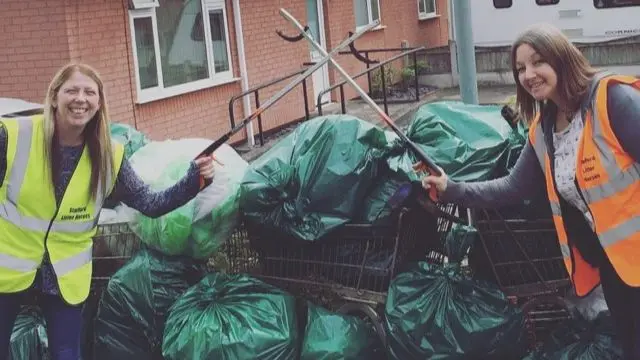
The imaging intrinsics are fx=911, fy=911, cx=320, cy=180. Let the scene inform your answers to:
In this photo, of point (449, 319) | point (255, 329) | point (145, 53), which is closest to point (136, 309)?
point (255, 329)

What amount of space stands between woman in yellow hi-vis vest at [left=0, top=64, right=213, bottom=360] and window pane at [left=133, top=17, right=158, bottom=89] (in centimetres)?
637

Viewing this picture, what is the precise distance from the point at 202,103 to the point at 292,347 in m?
7.04

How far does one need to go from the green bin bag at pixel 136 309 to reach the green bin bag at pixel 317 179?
531 millimetres

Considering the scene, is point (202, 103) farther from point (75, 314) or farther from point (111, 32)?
point (75, 314)

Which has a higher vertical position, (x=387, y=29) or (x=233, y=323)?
(x=387, y=29)

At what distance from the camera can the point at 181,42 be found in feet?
34.8

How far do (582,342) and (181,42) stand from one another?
770 centimetres

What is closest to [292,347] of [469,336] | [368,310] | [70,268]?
[368,310]

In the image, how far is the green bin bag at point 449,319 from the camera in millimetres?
3840

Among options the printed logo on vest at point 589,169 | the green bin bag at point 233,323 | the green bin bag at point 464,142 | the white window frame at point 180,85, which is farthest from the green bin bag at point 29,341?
the white window frame at point 180,85

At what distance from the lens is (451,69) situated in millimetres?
15859

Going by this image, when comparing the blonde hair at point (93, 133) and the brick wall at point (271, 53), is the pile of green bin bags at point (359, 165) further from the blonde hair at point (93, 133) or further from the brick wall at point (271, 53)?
the brick wall at point (271, 53)

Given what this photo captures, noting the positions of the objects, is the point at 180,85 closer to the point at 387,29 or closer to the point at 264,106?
the point at 264,106

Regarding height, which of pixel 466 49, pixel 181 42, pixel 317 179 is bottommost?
pixel 317 179
